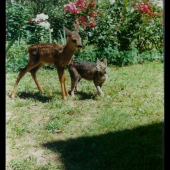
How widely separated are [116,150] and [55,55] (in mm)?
1347

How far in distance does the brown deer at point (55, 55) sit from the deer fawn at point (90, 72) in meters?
0.12

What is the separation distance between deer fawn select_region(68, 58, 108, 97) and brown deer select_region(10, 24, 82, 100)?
4.7 inches

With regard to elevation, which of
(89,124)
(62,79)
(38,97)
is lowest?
(89,124)

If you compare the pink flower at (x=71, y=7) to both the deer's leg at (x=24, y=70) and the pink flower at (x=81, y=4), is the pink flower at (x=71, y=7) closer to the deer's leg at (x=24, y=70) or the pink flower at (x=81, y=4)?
the pink flower at (x=81, y=4)

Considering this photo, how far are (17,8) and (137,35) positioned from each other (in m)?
1.63

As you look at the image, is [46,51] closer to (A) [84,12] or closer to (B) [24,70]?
(B) [24,70]

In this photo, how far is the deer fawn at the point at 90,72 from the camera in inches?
175

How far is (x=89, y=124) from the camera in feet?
14.0

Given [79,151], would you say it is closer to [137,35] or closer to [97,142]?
[97,142]

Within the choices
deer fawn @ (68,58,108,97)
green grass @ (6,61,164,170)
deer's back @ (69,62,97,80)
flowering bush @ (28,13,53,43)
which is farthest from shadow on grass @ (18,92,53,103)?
flowering bush @ (28,13,53,43)

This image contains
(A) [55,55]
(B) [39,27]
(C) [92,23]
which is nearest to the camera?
(B) [39,27]

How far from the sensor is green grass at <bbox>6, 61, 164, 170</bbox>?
404 cm

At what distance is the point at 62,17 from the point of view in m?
4.24

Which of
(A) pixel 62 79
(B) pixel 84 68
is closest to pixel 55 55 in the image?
(A) pixel 62 79
